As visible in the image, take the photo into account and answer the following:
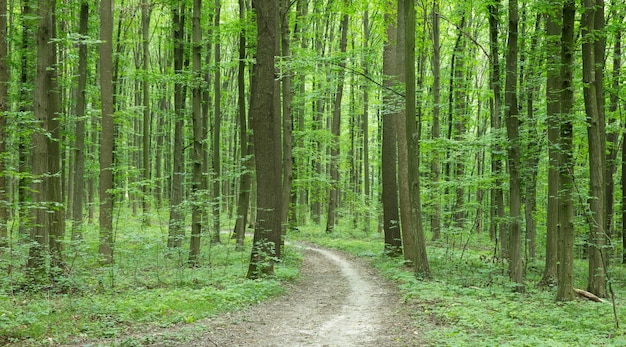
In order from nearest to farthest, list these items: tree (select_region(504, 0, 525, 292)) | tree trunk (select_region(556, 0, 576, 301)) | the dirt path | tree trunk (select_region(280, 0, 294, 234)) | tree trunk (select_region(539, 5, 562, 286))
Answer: the dirt path
tree trunk (select_region(556, 0, 576, 301))
tree trunk (select_region(539, 5, 562, 286))
tree (select_region(504, 0, 525, 292))
tree trunk (select_region(280, 0, 294, 234))

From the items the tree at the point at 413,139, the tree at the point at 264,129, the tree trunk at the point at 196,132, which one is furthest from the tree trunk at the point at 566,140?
the tree trunk at the point at 196,132

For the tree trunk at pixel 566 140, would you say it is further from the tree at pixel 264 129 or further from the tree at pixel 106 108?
the tree at pixel 106 108

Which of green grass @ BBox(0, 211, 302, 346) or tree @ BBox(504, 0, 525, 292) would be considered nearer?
green grass @ BBox(0, 211, 302, 346)

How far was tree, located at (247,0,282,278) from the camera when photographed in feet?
36.8

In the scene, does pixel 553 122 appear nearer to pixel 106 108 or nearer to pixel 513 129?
pixel 513 129

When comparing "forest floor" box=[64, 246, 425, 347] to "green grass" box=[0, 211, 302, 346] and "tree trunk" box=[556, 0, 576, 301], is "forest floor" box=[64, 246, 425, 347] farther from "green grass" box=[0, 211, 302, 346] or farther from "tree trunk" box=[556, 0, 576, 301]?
"tree trunk" box=[556, 0, 576, 301]

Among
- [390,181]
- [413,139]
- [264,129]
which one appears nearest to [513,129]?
[413,139]

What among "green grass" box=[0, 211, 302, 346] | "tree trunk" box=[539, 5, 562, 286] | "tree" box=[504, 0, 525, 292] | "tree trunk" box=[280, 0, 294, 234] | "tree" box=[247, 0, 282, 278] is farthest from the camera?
"tree trunk" box=[280, 0, 294, 234]

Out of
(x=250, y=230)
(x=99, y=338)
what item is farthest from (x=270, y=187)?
(x=250, y=230)

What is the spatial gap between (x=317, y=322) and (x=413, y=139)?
5.72 metres

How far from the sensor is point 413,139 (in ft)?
38.6

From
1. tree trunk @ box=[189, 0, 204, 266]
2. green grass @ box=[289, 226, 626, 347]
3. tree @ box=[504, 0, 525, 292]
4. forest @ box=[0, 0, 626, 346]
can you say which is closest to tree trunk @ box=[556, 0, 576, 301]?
forest @ box=[0, 0, 626, 346]

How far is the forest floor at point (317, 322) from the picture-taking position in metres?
6.68

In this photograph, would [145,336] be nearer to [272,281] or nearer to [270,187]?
[272,281]
